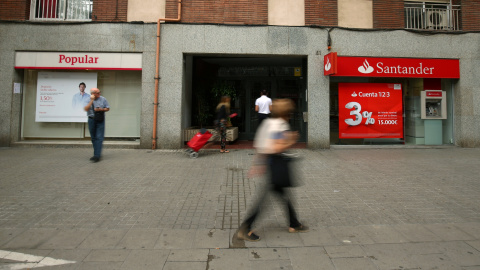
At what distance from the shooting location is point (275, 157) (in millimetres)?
3465

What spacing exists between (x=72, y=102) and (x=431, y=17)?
1306 cm

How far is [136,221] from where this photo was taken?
4047mm

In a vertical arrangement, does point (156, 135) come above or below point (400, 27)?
below

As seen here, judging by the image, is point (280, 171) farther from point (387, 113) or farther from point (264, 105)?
point (387, 113)

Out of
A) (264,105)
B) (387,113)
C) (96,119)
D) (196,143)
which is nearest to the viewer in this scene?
(96,119)

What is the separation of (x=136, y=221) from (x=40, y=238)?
1084 mm

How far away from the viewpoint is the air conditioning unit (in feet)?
35.5

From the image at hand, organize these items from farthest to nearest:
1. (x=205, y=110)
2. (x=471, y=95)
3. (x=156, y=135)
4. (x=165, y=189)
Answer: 1. (x=205, y=110)
2. (x=471, y=95)
3. (x=156, y=135)
4. (x=165, y=189)

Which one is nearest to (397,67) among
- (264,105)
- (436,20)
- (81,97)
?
(436,20)

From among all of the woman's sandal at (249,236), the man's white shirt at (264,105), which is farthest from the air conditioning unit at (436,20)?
the woman's sandal at (249,236)

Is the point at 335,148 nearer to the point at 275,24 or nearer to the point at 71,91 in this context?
the point at 275,24

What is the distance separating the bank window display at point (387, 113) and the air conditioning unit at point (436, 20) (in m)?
1.97

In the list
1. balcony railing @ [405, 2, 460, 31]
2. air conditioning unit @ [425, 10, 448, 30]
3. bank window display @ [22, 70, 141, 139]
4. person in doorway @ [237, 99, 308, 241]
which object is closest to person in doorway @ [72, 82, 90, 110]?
bank window display @ [22, 70, 141, 139]

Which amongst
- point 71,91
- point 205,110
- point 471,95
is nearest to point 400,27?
point 471,95
